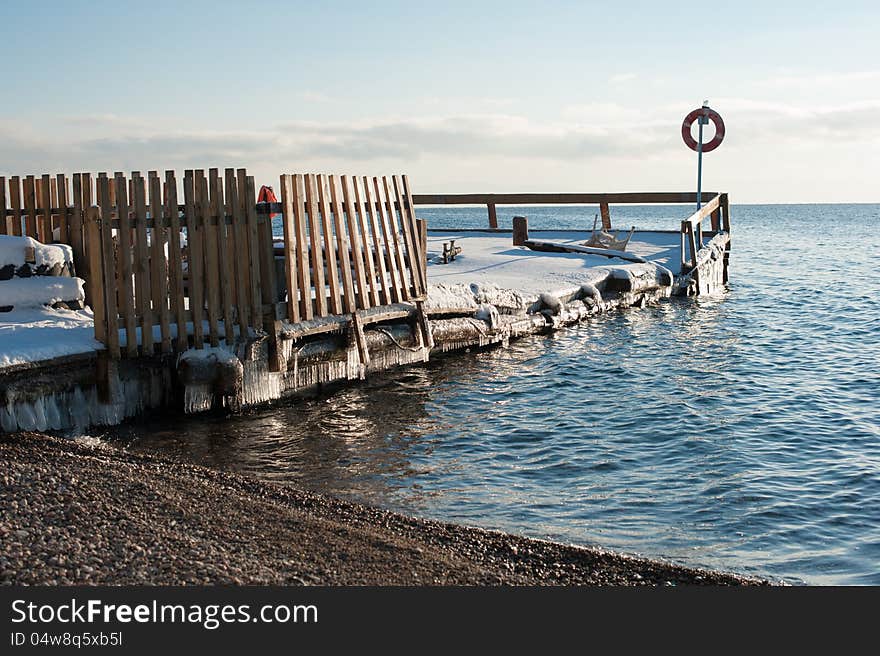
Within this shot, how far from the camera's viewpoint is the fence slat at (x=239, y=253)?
10656 millimetres

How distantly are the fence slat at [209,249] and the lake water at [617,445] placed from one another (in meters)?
1.09

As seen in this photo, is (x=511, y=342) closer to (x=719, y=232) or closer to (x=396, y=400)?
(x=396, y=400)

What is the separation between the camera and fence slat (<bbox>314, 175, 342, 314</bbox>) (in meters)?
11.9

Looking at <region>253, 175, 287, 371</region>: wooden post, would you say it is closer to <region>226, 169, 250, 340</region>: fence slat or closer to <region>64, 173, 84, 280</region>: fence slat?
<region>226, 169, 250, 340</region>: fence slat

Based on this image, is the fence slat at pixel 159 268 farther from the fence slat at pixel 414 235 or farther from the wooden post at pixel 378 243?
the fence slat at pixel 414 235

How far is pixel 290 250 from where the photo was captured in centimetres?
1144

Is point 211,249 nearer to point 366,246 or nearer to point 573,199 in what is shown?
point 366,246

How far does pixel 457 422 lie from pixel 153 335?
3645mm

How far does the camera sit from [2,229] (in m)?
12.5

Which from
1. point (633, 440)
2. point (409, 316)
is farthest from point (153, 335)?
point (633, 440)

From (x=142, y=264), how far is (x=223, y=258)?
0.94 m
